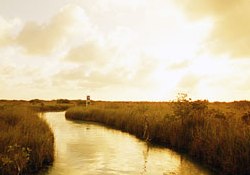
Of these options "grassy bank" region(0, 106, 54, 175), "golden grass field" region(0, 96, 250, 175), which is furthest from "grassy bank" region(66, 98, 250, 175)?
"grassy bank" region(0, 106, 54, 175)

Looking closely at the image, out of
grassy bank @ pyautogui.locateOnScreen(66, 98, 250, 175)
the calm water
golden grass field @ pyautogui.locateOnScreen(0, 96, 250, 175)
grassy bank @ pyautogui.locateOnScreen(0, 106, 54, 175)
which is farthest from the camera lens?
the calm water

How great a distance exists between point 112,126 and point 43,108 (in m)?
30.8

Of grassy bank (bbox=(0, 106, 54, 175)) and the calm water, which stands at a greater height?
grassy bank (bbox=(0, 106, 54, 175))

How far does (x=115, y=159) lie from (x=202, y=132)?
14.1 ft

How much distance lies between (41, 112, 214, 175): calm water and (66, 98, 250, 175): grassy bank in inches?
31.9

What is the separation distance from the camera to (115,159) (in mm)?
14336

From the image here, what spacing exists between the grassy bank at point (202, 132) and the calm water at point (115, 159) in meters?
0.81

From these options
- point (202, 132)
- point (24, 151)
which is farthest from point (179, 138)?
point (24, 151)

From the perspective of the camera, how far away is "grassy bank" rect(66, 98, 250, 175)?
36.2 ft

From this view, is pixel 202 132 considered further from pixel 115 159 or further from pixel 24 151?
pixel 24 151

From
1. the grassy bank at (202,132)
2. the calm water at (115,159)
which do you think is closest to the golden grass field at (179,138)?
the grassy bank at (202,132)

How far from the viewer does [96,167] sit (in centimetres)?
1264

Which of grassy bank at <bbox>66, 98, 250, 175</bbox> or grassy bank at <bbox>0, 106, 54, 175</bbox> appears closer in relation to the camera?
grassy bank at <bbox>0, 106, 54, 175</bbox>

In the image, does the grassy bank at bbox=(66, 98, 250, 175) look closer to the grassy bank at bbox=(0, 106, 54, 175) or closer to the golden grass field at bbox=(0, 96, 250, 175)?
the golden grass field at bbox=(0, 96, 250, 175)
